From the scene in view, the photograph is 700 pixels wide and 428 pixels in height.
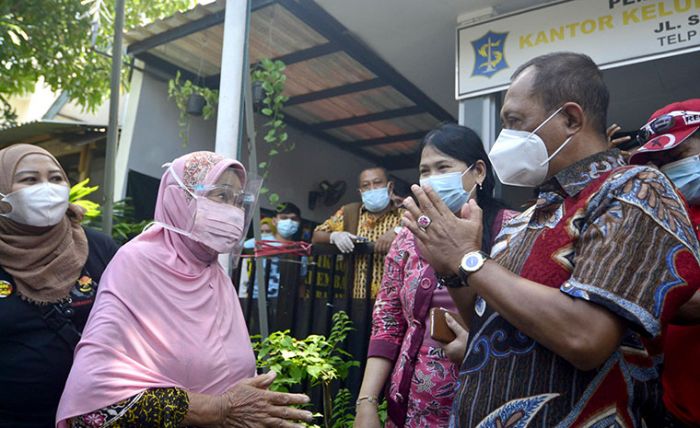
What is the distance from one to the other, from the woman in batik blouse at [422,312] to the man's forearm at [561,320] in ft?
1.80

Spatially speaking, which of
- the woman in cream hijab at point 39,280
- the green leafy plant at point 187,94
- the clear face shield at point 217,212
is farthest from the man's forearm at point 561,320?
the green leafy plant at point 187,94

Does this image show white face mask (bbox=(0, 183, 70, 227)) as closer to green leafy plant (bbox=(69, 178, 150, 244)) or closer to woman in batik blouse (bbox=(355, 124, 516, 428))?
woman in batik blouse (bbox=(355, 124, 516, 428))

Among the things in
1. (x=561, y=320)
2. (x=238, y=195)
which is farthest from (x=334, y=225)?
(x=561, y=320)

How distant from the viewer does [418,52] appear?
5.29m

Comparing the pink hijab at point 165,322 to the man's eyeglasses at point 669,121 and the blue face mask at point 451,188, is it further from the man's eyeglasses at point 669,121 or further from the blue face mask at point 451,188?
the man's eyeglasses at point 669,121

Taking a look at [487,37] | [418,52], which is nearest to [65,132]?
[418,52]

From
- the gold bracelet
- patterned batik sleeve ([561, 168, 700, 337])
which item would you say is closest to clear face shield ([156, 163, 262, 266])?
the gold bracelet

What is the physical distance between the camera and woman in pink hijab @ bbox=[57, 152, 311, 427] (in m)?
1.79

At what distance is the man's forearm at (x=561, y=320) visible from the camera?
3.79ft

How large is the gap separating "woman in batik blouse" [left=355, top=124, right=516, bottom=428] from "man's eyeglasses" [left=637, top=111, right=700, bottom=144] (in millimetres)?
593

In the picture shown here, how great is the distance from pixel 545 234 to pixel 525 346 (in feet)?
0.93

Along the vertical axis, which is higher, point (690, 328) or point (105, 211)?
point (105, 211)

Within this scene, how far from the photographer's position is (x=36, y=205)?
2.38 metres

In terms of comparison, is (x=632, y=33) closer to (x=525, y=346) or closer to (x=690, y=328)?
(x=690, y=328)
